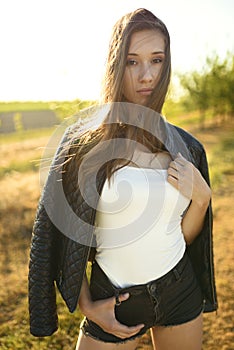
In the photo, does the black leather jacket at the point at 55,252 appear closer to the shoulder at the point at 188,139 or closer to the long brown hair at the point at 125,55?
the long brown hair at the point at 125,55

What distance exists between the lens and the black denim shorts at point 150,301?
5.08ft

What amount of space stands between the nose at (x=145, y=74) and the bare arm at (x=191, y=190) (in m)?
0.34

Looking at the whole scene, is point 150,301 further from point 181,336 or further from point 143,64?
point 143,64

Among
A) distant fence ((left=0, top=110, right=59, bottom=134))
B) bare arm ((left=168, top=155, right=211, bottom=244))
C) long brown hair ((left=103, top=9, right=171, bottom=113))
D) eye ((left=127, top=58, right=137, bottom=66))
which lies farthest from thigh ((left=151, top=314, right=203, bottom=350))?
distant fence ((left=0, top=110, right=59, bottom=134))

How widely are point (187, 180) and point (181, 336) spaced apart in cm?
63

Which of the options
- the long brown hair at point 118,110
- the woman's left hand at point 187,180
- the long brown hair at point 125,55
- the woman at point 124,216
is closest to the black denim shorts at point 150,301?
the woman at point 124,216

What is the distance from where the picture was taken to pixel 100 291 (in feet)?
5.21

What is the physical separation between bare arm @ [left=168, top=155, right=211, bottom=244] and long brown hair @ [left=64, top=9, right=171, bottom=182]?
147mm

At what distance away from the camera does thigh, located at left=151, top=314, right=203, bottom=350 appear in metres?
1.64

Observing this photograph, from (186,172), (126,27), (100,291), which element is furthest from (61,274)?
(126,27)

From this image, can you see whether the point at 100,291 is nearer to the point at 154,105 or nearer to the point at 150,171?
the point at 150,171

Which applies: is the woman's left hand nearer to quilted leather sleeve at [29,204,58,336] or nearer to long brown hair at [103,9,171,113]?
long brown hair at [103,9,171,113]

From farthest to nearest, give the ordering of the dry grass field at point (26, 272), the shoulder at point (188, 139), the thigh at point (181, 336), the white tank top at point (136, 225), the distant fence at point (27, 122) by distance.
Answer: the distant fence at point (27, 122) → the dry grass field at point (26, 272) → the shoulder at point (188, 139) → the thigh at point (181, 336) → the white tank top at point (136, 225)

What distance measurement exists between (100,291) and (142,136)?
25.1 inches
